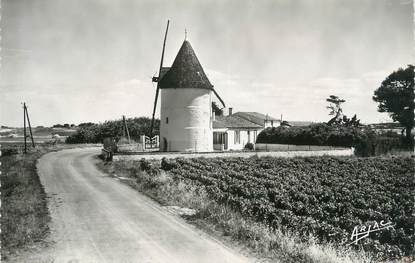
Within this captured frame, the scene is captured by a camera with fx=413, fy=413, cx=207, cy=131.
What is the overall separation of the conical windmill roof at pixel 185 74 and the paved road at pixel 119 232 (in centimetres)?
1692

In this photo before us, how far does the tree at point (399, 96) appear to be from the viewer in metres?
50.2

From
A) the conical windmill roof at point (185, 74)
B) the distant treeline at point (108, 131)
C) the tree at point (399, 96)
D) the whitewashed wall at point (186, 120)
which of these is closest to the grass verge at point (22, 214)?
the whitewashed wall at point (186, 120)

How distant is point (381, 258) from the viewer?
10.6m

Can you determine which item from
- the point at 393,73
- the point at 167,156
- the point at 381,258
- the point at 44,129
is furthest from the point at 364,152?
the point at 44,129

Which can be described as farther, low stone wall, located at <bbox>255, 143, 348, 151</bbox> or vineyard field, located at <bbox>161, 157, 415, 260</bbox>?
low stone wall, located at <bbox>255, 143, 348, 151</bbox>

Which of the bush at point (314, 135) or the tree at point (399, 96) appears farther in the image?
the tree at point (399, 96)

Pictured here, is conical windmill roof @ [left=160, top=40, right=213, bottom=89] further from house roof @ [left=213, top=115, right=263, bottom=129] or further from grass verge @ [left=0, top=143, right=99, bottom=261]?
grass verge @ [left=0, top=143, right=99, bottom=261]

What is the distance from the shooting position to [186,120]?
34125mm

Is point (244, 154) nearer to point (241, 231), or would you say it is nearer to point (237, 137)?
point (237, 137)

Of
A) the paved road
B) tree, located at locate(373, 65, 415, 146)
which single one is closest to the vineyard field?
the paved road

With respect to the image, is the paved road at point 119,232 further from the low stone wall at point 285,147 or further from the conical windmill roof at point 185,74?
the low stone wall at point 285,147

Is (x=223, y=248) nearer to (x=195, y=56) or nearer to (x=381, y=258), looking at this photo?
(x=381, y=258)

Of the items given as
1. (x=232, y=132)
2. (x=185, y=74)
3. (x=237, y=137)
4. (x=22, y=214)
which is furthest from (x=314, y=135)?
(x=22, y=214)

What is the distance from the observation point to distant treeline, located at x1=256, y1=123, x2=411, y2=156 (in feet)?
136
